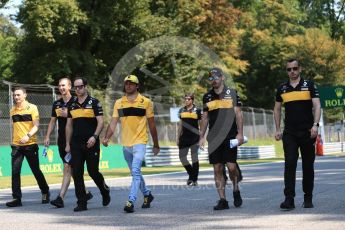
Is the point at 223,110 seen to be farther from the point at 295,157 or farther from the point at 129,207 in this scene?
the point at 129,207

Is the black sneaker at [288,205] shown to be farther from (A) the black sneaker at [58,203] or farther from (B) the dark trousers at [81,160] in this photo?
(A) the black sneaker at [58,203]

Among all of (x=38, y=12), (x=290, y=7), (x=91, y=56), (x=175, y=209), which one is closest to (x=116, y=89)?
(x=91, y=56)

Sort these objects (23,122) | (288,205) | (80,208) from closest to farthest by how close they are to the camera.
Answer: (288,205), (80,208), (23,122)

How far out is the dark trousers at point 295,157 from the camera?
896cm

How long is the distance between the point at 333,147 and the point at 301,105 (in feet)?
109

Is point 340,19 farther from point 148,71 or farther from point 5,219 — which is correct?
point 5,219

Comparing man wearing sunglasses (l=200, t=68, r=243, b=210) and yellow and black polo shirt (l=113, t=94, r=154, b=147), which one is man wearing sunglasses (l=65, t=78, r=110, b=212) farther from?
man wearing sunglasses (l=200, t=68, r=243, b=210)

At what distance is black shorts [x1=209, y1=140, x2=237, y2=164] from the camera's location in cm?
943

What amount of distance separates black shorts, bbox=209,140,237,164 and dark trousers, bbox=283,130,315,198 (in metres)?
0.76

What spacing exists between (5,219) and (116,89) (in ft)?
101

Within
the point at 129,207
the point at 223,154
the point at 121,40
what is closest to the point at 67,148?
the point at 129,207

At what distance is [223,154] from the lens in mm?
9469

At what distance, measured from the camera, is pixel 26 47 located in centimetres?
4169

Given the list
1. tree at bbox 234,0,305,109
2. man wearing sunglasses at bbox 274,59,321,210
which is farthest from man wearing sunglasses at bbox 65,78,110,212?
tree at bbox 234,0,305,109
